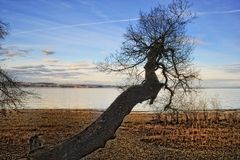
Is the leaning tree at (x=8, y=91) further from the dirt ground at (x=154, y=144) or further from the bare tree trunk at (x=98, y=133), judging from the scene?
the bare tree trunk at (x=98, y=133)

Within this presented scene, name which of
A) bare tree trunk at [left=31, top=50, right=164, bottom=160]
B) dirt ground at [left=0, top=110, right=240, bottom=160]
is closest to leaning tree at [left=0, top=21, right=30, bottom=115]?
dirt ground at [left=0, top=110, right=240, bottom=160]

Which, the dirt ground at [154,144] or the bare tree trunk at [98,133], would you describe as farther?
the dirt ground at [154,144]

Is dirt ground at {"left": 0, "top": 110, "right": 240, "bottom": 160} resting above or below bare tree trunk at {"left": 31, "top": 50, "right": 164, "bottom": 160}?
below

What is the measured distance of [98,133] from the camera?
49.7 feet

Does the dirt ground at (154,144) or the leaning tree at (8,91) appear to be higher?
the leaning tree at (8,91)

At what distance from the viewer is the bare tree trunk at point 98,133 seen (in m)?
15.1

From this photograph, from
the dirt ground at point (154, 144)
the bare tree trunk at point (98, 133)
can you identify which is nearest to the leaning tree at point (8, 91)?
the dirt ground at point (154, 144)

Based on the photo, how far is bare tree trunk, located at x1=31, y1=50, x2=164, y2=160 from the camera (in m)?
15.1

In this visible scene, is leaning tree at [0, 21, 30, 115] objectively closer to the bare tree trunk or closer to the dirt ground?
the dirt ground

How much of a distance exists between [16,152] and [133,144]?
8388mm

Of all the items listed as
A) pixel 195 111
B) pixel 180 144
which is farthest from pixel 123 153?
pixel 195 111

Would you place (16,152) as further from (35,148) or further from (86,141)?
(86,141)

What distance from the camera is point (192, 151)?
83.4 ft

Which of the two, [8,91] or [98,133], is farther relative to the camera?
[8,91]
